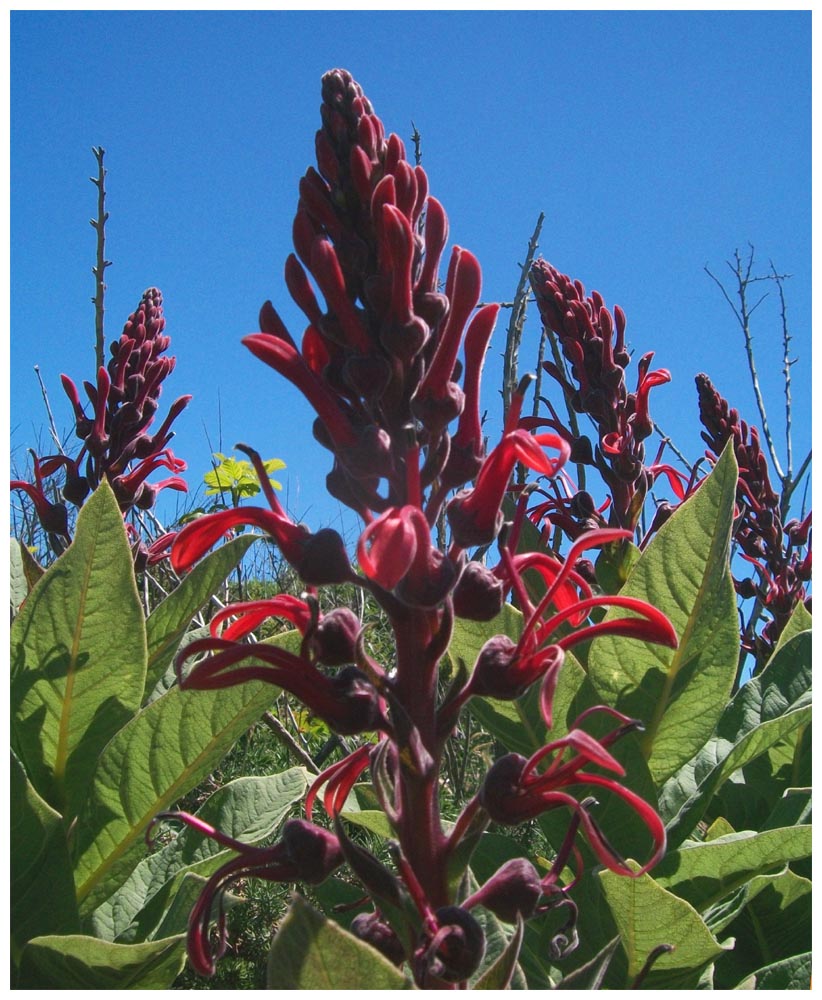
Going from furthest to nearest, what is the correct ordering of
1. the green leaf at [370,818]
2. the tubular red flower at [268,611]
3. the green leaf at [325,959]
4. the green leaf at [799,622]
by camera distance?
the green leaf at [799,622] < the green leaf at [370,818] < the tubular red flower at [268,611] < the green leaf at [325,959]

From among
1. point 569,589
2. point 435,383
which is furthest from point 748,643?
point 435,383

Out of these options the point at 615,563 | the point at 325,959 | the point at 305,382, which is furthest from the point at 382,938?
the point at 615,563

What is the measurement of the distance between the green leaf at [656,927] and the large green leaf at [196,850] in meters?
0.78

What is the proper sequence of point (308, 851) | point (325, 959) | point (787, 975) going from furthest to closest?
point (787, 975) < point (308, 851) < point (325, 959)

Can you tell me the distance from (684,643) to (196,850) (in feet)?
3.88

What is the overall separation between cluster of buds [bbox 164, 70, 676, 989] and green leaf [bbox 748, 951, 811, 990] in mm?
543

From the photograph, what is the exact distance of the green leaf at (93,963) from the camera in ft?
4.73

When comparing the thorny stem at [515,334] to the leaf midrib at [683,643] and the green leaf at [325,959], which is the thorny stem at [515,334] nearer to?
the leaf midrib at [683,643]

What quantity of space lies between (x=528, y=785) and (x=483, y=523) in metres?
0.36

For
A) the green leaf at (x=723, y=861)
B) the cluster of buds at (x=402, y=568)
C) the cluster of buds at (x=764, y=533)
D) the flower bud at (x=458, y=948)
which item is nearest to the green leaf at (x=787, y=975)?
the green leaf at (x=723, y=861)

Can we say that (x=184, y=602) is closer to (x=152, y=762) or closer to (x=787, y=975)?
(x=152, y=762)

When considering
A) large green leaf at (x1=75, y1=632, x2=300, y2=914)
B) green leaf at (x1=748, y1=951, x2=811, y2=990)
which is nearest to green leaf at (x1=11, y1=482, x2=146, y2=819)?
large green leaf at (x1=75, y1=632, x2=300, y2=914)

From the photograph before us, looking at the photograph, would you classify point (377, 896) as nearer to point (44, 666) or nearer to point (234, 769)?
point (44, 666)

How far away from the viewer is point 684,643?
69.0 inches
